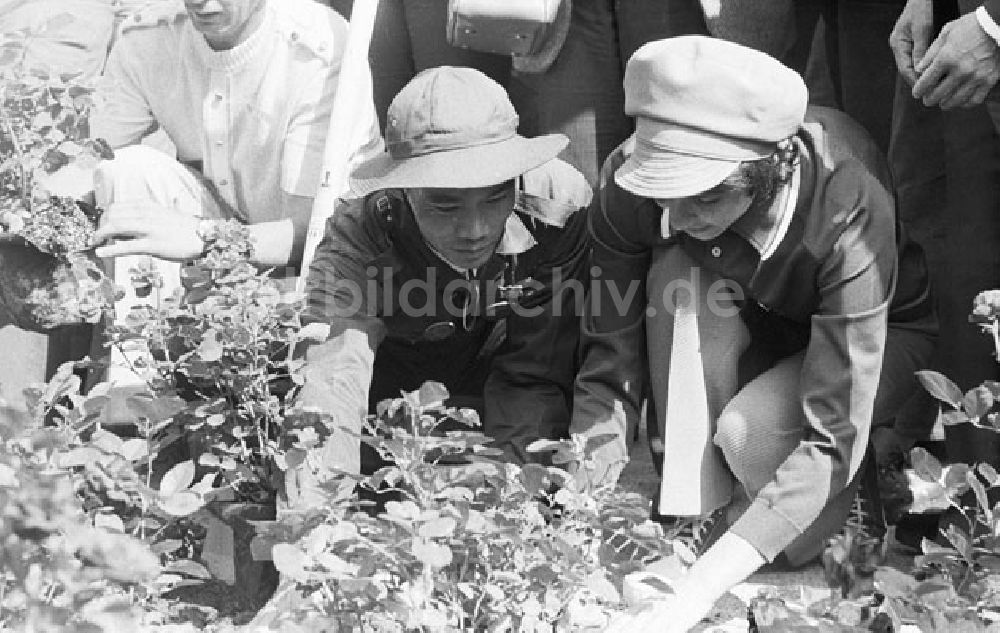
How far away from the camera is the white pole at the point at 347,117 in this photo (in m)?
3.67

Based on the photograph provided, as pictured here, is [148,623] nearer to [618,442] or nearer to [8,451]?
[8,451]

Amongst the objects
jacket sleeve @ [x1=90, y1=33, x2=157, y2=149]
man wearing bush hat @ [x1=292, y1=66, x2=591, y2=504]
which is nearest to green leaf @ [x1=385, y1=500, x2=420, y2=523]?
man wearing bush hat @ [x1=292, y1=66, x2=591, y2=504]

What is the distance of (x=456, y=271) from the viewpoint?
3471 mm

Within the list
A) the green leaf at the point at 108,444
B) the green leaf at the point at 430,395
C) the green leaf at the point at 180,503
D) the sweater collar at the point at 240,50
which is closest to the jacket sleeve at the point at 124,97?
the sweater collar at the point at 240,50

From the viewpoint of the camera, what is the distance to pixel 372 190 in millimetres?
3158

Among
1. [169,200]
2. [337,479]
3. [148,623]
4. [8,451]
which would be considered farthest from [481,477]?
[169,200]

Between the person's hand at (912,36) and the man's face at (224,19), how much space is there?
1553 millimetres

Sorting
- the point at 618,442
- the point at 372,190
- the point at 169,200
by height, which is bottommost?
the point at 618,442

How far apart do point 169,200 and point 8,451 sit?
160cm

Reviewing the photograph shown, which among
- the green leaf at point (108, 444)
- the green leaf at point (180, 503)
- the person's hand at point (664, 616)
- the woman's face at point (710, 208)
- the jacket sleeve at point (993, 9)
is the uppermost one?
the jacket sleeve at point (993, 9)

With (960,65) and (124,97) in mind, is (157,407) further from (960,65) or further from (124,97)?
(960,65)

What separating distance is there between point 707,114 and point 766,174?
19 centimetres

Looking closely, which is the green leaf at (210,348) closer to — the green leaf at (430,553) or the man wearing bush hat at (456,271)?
the man wearing bush hat at (456,271)

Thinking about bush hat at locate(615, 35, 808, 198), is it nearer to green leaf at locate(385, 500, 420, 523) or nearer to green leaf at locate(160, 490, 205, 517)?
green leaf at locate(385, 500, 420, 523)
